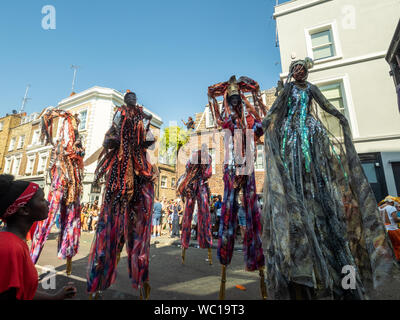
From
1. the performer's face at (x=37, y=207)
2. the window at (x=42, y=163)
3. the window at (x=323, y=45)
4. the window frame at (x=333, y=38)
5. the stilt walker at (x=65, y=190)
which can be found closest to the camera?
the performer's face at (x=37, y=207)

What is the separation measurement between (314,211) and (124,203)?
6.80 feet

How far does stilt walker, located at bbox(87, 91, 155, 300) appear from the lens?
2.25m

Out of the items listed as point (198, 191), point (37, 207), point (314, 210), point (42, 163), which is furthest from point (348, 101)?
point (42, 163)

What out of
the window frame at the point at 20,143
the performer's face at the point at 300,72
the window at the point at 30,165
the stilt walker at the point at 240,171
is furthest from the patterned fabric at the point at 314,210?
the window frame at the point at 20,143

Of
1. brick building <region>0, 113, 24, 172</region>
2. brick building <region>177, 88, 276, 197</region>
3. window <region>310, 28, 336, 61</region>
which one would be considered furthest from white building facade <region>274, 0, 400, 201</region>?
brick building <region>0, 113, 24, 172</region>

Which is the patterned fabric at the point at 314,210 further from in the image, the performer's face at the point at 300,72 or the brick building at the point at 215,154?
the brick building at the point at 215,154

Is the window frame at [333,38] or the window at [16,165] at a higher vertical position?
the window frame at [333,38]

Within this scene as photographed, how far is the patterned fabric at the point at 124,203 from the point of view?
225 cm

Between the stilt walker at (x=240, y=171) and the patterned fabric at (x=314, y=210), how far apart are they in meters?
0.63

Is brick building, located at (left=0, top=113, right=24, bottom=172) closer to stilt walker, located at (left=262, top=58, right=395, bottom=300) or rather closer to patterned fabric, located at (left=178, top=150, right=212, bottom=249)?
patterned fabric, located at (left=178, top=150, right=212, bottom=249)

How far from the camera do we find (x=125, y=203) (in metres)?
2.47

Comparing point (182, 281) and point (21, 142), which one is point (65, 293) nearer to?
point (182, 281)

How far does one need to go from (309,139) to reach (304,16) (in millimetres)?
13569
